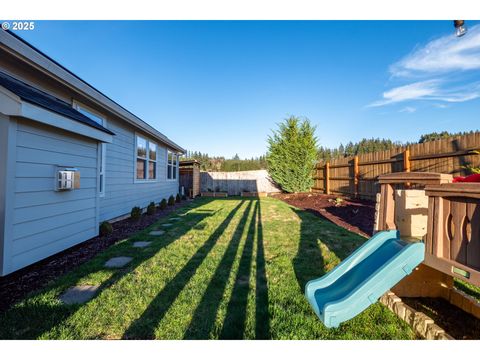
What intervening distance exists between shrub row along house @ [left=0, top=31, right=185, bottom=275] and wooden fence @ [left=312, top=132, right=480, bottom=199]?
24.8 ft

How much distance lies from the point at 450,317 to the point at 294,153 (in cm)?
1219

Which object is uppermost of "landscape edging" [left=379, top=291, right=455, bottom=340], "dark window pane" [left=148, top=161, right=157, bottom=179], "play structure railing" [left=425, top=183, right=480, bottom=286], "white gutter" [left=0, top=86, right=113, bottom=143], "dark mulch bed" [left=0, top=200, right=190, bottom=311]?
"white gutter" [left=0, top=86, right=113, bottom=143]

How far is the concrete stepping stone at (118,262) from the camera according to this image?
10.7 ft

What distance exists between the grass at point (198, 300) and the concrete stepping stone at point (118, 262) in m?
0.11

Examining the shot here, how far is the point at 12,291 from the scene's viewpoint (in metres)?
2.47

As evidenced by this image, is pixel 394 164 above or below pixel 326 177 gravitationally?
above

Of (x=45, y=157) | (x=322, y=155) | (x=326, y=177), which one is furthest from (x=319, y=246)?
(x=322, y=155)

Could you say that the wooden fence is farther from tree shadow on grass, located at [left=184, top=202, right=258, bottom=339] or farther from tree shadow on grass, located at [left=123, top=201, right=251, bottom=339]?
tree shadow on grass, located at [left=123, top=201, right=251, bottom=339]

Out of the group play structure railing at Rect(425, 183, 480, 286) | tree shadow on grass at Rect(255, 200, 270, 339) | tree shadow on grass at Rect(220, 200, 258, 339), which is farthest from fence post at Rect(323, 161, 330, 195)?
play structure railing at Rect(425, 183, 480, 286)

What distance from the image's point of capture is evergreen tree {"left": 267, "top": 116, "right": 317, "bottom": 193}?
13688 mm

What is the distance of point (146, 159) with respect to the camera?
8.68 m

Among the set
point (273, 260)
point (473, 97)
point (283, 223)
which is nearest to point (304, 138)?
point (473, 97)

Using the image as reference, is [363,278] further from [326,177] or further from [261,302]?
[326,177]

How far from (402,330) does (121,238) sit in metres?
5.03
